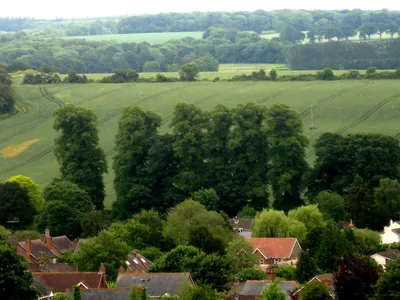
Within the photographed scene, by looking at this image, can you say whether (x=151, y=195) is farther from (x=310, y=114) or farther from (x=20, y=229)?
(x=310, y=114)

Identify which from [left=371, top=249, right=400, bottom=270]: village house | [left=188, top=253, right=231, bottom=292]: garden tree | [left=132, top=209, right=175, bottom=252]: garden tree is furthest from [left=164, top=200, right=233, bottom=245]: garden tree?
[left=371, top=249, right=400, bottom=270]: village house

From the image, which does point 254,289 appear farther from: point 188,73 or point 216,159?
point 188,73

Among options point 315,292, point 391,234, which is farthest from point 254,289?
point 391,234

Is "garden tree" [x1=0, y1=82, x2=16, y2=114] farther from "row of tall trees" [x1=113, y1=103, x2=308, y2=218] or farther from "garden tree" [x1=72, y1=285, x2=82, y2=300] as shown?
"garden tree" [x1=72, y1=285, x2=82, y2=300]

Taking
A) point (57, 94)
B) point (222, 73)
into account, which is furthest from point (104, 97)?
point (222, 73)

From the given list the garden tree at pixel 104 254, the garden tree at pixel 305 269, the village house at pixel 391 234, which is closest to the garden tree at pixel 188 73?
the village house at pixel 391 234

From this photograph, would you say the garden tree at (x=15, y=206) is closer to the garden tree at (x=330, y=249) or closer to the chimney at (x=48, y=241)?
the chimney at (x=48, y=241)
